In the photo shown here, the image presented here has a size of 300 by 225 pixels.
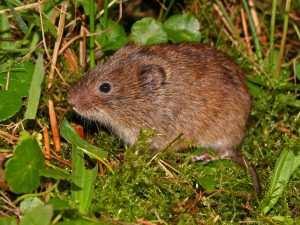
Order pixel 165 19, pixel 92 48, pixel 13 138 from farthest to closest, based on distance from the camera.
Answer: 1. pixel 165 19
2. pixel 92 48
3. pixel 13 138

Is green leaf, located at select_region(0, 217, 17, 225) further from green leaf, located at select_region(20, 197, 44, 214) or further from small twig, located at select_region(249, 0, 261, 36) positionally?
small twig, located at select_region(249, 0, 261, 36)

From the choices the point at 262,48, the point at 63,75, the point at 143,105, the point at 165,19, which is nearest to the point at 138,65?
the point at 143,105

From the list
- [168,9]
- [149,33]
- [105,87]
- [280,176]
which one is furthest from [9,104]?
[280,176]

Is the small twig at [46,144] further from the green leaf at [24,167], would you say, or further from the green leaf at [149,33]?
the green leaf at [149,33]

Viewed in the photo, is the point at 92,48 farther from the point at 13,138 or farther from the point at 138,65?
the point at 13,138

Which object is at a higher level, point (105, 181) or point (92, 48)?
point (92, 48)

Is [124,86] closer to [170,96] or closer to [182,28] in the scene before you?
[170,96]
